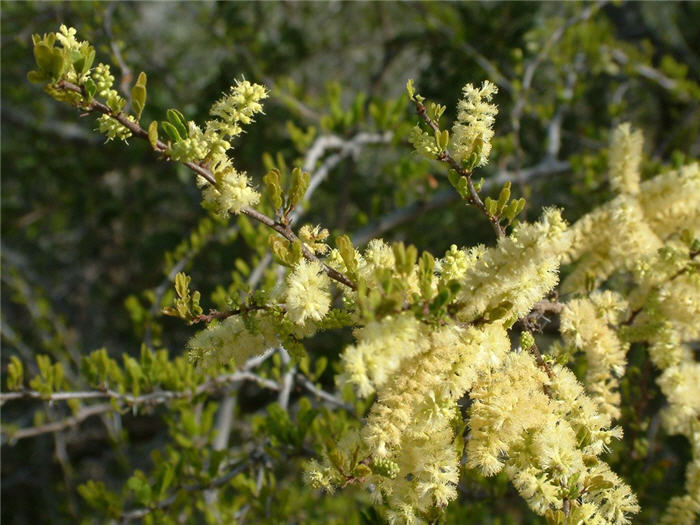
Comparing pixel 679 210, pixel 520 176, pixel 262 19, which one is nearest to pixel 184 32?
pixel 262 19

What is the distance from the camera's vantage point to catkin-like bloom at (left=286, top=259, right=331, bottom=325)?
40.5 inches

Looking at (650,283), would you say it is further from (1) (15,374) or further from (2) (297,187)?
(1) (15,374)

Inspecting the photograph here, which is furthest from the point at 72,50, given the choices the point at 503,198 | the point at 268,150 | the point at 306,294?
the point at 268,150

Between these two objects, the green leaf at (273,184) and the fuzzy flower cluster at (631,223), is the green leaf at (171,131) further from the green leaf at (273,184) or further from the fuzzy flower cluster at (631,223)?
the fuzzy flower cluster at (631,223)

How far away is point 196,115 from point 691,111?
2.86 metres

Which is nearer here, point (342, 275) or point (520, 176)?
point (342, 275)

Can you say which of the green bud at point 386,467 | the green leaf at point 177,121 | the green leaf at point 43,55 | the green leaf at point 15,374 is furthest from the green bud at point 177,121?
the green leaf at point 15,374

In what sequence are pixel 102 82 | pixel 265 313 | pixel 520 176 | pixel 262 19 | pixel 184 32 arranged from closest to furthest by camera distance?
pixel 102 82 → pixel 265 313 → pixel 520 176 → pixel 262 19 → pixel 184 32

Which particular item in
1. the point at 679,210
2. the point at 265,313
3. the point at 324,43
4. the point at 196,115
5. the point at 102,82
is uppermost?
the point at 324,43

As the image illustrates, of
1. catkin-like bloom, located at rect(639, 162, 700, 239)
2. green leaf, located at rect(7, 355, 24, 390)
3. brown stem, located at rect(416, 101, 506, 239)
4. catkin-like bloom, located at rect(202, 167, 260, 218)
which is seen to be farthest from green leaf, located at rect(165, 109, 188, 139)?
catkin-like bloom, located at rect(639, 162, 700, 239)

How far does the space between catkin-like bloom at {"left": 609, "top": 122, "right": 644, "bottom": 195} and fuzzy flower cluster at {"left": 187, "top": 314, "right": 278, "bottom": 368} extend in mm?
1126

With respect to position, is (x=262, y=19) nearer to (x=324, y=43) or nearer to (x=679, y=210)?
(x=324, y=43)

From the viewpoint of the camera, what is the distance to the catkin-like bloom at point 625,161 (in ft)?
5.61

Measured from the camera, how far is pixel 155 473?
195 cm
